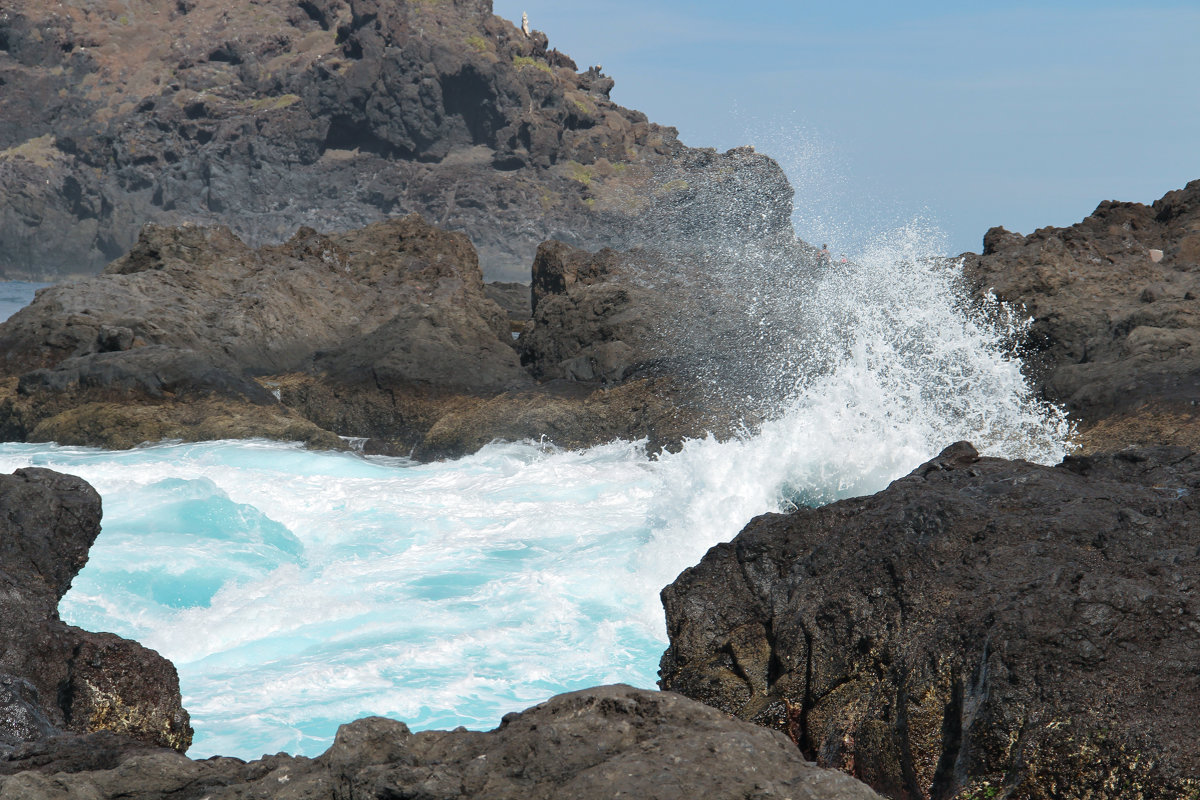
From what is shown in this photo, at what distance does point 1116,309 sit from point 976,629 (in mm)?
11530

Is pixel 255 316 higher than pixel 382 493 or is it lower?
higher

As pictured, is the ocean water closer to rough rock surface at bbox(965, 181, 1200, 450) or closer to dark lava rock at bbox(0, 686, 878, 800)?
rough rock surface at bbox(965, 181, 1200, 450)

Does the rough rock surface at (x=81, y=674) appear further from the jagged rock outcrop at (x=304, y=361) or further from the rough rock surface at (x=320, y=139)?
the rough rock surface at (x=320, y=139)

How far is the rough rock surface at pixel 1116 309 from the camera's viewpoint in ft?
34.7

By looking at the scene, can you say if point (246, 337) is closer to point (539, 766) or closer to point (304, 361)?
point (304, 361)

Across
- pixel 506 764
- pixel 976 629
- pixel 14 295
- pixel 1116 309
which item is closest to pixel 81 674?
pixel 506 764

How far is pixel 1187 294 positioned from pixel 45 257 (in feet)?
247

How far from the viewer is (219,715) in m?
5.86

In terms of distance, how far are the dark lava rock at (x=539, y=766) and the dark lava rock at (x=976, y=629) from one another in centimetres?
105

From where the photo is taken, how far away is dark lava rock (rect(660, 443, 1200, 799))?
318 cm

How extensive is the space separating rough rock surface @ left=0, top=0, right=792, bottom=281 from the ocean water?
61.0 metres

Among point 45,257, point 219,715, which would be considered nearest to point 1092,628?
point 219,715

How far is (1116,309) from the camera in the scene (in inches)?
539

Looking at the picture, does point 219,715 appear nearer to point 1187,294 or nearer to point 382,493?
point 382,493
